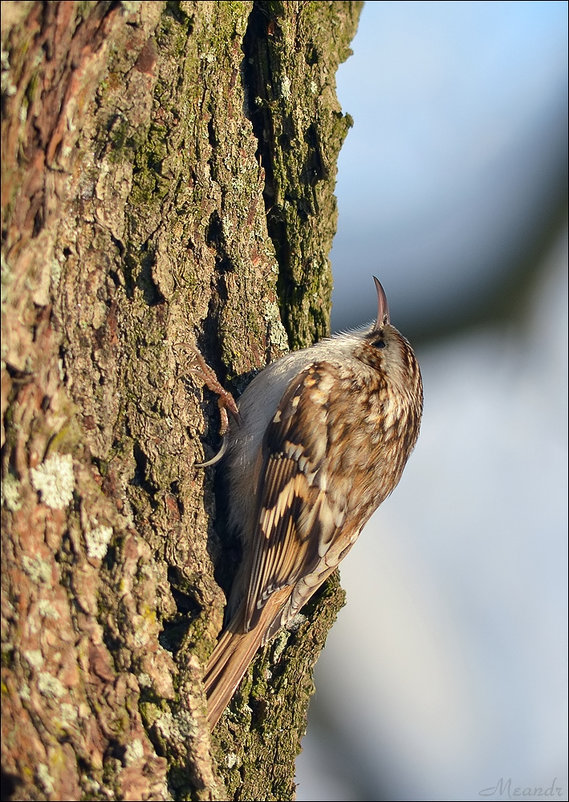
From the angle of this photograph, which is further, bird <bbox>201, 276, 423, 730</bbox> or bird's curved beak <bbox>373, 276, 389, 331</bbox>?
bird's curved beak <bbox>373, 276, 389, 331</bbox>

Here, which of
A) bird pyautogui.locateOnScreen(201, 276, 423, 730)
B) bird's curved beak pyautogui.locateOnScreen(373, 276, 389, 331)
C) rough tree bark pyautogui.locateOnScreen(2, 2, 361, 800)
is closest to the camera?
rough tree bark pyautogui.locateOnScreen(2, 2, 361, 800)

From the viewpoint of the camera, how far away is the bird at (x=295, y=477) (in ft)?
6.46

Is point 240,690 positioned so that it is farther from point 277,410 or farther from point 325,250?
point 325,250

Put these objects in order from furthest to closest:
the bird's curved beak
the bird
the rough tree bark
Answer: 1. the bird's curved beak
2. the bird
3. the rough tree bark

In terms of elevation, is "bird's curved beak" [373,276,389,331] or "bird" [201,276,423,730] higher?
"bird's curved beak" [373,276,389,331]

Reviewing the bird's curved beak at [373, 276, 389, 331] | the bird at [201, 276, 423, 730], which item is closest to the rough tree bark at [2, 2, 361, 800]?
the bird at [201, 276, 423, 730]

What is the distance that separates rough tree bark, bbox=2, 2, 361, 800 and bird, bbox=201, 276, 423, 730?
0.22 feet

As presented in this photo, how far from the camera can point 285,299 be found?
2.27 meters

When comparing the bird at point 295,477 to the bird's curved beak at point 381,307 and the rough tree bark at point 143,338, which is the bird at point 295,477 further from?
the bird's curved beak at point 381,307

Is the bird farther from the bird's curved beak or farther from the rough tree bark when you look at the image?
the bird's curved beak

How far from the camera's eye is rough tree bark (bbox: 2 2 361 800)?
4.54 ft

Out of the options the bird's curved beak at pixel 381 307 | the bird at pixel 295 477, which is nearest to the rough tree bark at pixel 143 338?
the bird at pixel 295 477

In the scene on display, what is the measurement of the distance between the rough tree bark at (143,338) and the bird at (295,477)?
0.07 metres

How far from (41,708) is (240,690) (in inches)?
27.1
